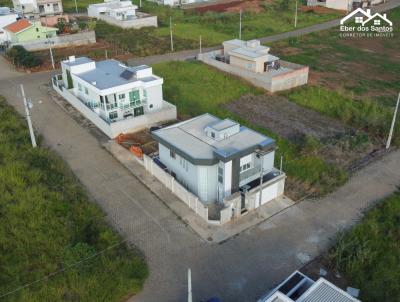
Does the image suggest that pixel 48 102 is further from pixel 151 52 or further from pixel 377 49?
pixel 377 49

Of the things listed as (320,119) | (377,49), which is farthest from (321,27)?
(320,119)

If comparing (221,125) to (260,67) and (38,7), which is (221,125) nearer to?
(260,67)

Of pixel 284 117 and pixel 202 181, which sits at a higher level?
pixel 202 181

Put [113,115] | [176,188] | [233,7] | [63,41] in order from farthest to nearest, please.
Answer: [233,7], [63,41], [113,115], [176,188]

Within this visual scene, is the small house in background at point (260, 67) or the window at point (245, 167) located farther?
the small house in background at point (260, 67)

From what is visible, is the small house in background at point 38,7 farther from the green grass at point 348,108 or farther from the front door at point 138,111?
the green grass at point 348,108

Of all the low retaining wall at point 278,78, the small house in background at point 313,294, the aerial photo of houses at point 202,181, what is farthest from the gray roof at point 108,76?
the small house in background at point 313,294

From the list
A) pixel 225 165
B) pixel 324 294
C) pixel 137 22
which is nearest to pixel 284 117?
pixel 225 165
